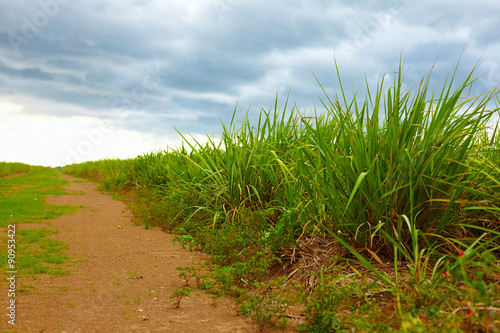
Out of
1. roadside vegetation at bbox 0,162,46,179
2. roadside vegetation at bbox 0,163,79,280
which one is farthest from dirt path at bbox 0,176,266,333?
roadside vegetation at bbox 0,162,46,179

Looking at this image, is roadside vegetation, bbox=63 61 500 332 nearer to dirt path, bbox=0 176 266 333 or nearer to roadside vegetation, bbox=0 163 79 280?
dirt path, bbox=0 176 266 333

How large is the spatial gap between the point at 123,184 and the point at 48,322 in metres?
8.92

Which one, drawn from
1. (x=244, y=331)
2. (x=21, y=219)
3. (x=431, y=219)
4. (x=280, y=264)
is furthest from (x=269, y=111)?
(x=21, y=219)

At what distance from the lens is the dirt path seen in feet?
8.00

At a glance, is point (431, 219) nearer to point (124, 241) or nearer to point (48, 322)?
point (48, 322)

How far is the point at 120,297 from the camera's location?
2.96 m

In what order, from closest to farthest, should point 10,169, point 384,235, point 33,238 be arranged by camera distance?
point 384,235 < point 33,238 < point 10,169

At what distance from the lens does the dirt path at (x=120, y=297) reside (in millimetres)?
2439

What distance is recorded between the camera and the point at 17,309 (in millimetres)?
2625

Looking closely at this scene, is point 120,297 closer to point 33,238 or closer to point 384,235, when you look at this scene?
point 384,235

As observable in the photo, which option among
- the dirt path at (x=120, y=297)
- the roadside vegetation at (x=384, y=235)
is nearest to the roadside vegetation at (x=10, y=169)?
the dirt path at (x=120, y=297)

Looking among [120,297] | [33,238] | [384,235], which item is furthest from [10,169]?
[384,235]

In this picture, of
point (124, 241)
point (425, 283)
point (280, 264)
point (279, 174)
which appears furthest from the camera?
point (124, 241)

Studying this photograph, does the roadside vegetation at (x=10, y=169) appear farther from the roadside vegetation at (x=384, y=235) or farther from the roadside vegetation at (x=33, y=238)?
the roadside vegetation at (x=384, y=235)
